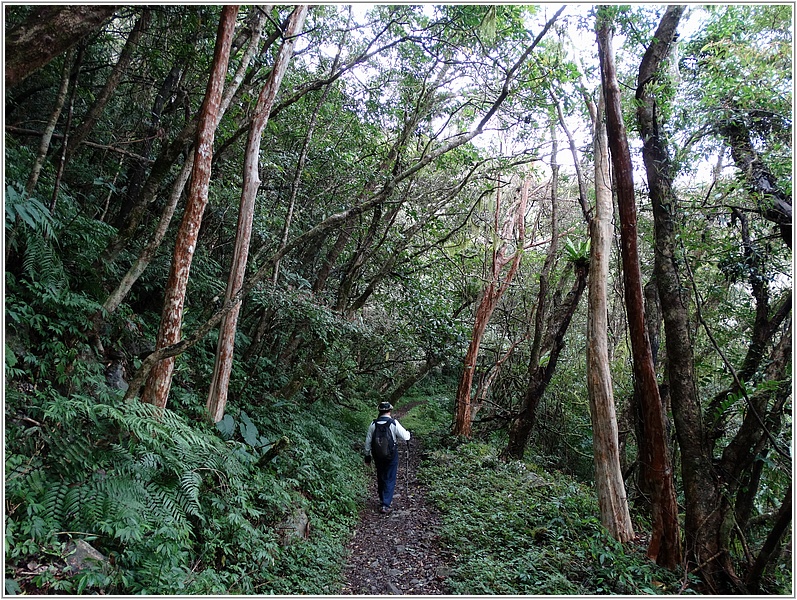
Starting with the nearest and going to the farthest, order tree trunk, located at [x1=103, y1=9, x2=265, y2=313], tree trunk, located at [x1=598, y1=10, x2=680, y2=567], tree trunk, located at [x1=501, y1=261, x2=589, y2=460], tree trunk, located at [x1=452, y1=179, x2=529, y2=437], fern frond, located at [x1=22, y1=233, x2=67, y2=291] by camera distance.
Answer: fern frond, located at [x1=22, y1=233, x2=67, y2=291], tree trunk, located at [x1=598, y1=10, x2=680, y2=567], tree trunk, located at [x1=103, y1=9, x2=265, y2=313], tree trunk, located at [x1=501, y1=261, x2=589, y2=460], tree trunk, located at [x1=452, y1=179, x2=529, y2=437]

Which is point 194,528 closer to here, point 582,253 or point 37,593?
point 37,593

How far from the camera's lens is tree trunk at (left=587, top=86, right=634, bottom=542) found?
5.86m

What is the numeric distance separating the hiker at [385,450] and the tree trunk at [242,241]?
263 centimetres

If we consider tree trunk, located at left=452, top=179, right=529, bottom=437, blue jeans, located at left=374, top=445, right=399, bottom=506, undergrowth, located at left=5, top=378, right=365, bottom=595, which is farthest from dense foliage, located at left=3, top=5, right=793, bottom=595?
tree trunk, located at left=452, top=179, right=529, bottom=437

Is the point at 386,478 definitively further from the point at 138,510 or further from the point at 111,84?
the point at 111,84

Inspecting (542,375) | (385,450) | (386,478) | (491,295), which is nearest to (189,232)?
(385,450)


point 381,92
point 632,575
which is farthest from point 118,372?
point 381,92

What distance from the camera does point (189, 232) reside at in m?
5.02

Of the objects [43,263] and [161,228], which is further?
[161,228]

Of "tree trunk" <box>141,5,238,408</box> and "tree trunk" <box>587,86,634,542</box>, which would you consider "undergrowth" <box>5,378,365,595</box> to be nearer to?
"tree trunk" <box>141,5,238,408</box>

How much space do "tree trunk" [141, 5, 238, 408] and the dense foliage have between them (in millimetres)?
343

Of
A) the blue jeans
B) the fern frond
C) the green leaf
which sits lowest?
the blue jeans

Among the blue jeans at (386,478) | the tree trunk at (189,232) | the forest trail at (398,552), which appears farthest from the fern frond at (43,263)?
the blue jeans at (386,478)

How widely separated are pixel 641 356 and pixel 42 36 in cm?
652
